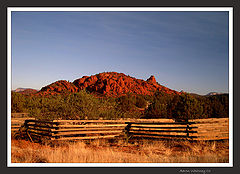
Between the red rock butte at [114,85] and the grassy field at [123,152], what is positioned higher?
the red rock butte at [114,85]

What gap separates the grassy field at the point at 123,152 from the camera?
7.05 m

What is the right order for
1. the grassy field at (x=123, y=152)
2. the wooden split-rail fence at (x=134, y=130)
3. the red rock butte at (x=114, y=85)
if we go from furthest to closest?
the red rock butte at (x=114, y=85), the wooden split-rail fence at (x=134, y=130), the grassy field at (x=123, y=152)

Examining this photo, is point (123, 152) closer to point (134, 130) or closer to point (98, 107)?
point (134, 130)

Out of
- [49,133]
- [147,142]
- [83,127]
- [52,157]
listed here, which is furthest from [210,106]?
[52,157]

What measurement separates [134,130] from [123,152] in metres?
2.58

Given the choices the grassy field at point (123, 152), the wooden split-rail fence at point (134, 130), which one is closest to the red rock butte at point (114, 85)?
the wooden split-rail fence at point (134, 130)

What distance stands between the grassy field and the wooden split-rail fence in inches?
13.4

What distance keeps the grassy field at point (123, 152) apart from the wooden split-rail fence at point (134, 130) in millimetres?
340

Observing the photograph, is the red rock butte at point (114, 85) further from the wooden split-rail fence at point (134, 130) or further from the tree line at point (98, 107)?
the wooden split-rail fence at point (134, 130)

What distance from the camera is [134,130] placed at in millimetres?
11422

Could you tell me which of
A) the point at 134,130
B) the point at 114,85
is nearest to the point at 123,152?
the point at 134,130

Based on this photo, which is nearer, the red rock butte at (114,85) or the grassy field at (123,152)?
the grassy field at (123,152)

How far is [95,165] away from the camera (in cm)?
569

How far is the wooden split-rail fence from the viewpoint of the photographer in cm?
1019
